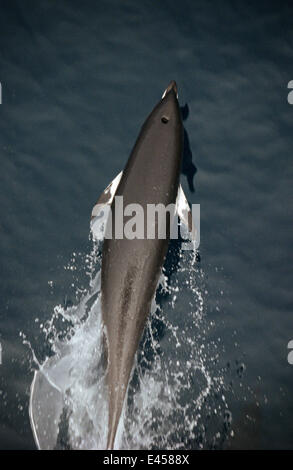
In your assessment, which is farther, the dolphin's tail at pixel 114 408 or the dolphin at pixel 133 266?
the dolphin at pixel 133 266

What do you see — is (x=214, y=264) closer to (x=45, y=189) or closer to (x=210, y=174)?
(x=210, y=174)

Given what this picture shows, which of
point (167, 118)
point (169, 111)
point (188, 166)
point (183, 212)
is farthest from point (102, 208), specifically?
point (188, 166)

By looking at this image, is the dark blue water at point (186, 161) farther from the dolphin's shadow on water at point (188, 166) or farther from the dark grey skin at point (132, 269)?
the dark grey skin at point (132, 269)

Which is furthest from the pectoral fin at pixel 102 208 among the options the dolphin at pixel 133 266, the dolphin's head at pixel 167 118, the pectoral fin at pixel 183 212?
the pectoral fin at pixel 183 212

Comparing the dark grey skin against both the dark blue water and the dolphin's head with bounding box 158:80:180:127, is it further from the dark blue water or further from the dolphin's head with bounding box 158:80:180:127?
the dark blue water

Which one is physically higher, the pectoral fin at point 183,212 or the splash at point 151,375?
the pectoral fin at point 183,212

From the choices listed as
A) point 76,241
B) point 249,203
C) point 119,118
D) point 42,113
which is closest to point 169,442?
point 76,241

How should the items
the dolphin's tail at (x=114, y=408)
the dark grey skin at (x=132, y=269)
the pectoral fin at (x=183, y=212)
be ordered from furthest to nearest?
the pectoral fin at (x=183, y=212), the dark grey skin at (x=132, y=269), the dolphin's tail at (x=114, y=408)

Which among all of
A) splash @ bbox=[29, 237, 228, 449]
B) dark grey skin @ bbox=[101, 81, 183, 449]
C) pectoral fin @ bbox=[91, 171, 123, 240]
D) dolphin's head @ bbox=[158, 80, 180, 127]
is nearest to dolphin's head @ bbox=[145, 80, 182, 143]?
dolphin's head @ bbox=[158, 80, 180, 127]
